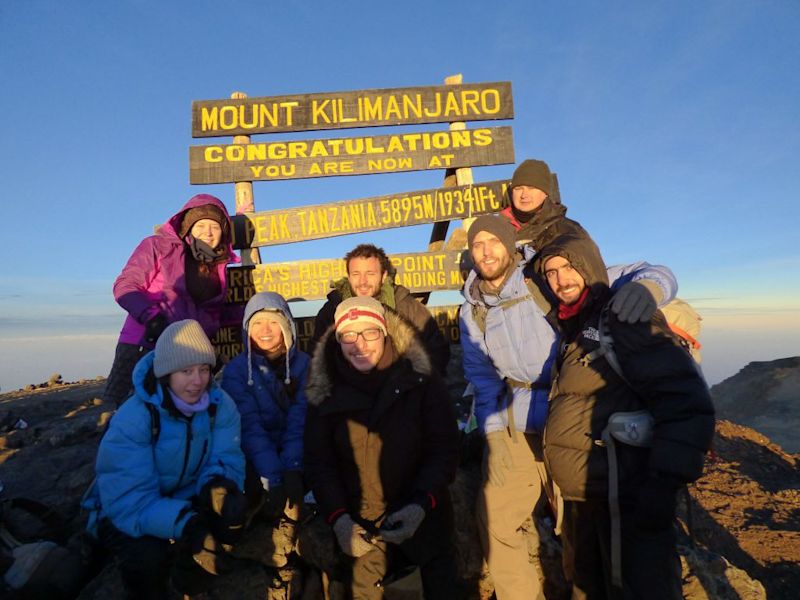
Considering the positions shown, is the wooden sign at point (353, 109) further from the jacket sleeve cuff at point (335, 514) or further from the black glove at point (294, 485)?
the jacket sleeve cuff at point (335, 514)

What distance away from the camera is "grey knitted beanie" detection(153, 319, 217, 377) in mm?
3176

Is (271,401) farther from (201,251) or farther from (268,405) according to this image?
(201,251)

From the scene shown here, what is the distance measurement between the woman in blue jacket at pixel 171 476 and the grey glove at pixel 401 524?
1050 millimetres

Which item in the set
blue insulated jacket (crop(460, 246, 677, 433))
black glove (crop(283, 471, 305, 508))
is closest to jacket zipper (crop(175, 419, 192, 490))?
black glove (crop(283, 471, 305, 508))

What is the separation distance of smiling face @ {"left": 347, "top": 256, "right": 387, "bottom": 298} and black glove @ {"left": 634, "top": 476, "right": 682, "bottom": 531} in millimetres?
3058

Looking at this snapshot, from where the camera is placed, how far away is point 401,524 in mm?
2902

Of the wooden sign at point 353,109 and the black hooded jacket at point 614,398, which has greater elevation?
the wooden sign at point 353,109

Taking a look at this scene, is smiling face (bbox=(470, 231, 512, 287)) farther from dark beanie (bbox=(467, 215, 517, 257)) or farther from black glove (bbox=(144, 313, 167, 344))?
black glove (bbox=(144, 313, 167, 344))

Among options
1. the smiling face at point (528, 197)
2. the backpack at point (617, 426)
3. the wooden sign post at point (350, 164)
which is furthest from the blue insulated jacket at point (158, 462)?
the smiling face at point (528, 197)

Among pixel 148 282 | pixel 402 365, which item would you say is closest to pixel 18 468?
pixel 148 282

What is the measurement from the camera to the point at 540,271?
3.28 m

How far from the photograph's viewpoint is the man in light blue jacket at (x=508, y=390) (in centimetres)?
338

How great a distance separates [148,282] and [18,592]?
9.50 feet

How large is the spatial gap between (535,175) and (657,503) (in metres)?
3.47
